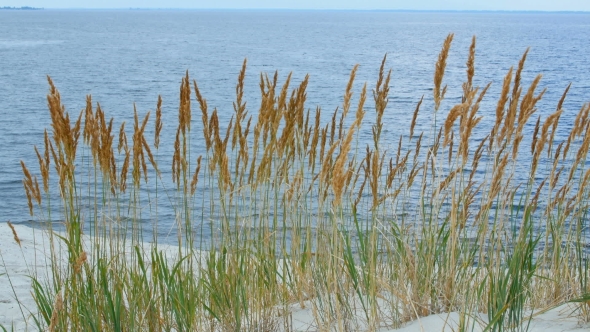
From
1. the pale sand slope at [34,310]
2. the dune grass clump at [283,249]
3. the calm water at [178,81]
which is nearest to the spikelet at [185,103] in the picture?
the dune grass clump at [283,249]

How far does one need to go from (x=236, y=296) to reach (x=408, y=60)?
50412 mm

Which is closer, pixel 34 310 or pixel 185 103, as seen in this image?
pixel 185 103

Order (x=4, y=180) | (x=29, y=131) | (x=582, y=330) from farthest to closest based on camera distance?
(x=29, y=131) < (x=4, y=180) < (x=582, y=330)

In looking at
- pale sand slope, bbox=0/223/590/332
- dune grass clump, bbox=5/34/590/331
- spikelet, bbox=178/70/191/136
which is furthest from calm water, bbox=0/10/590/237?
spikelet, bbox=178/70/191/136

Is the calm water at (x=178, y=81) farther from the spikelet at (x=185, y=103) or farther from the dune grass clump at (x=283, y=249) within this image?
the spikelet at (x=185, y=103)

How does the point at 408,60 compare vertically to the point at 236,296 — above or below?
below

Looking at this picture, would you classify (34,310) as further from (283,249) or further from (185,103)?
(185,103)

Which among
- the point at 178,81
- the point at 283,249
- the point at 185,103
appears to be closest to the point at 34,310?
the point at 283,249

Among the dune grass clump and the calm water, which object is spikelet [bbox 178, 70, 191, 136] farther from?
the calm water

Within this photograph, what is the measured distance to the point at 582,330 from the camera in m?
2.92

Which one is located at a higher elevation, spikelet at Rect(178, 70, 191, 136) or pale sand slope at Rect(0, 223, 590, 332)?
spikelet at Rect(178, 70, 191, 136)

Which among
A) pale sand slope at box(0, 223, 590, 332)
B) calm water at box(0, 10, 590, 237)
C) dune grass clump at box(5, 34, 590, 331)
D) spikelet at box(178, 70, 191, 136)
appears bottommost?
calm water at box(0, 10, 590, 237)

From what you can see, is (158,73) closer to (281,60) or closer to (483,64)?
(281,60)

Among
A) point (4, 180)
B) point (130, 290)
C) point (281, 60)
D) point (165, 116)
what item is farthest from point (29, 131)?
point (281, 60)
